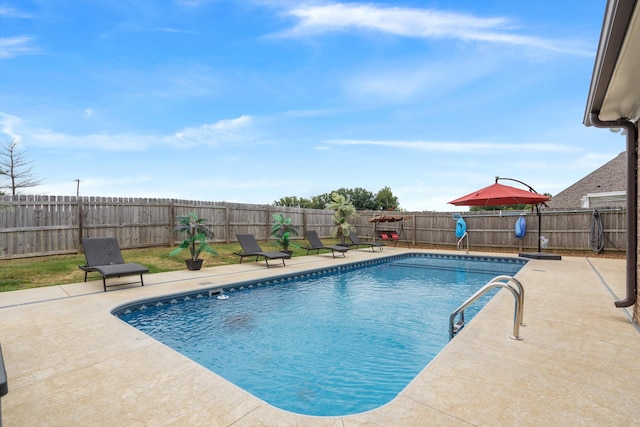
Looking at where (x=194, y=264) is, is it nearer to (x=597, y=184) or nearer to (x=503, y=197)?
(x=503, y=197)

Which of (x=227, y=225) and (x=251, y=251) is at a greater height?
(x=227, y=225)

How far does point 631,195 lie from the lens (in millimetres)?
4680

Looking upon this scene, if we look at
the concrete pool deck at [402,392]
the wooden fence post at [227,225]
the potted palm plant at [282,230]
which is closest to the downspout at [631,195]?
the concrete pool deck at [402,392]

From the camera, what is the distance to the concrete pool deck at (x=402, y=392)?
2.29 meters

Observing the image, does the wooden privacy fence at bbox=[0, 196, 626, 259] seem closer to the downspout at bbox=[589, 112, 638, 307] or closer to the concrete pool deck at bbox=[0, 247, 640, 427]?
the concrete pool deck at bbox=[0, 247, 640, 427]

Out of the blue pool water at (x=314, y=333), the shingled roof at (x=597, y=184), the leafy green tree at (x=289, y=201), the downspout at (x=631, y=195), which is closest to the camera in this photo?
the blue pool water at (x=314, y=333)

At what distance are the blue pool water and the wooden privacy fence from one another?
18.5 feet

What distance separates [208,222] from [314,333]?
9.66 meters

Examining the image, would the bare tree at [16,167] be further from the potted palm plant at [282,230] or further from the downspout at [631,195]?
the downspout at [631,195]

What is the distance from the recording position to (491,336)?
12.8ft

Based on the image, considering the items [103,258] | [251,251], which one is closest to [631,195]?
[251,251]

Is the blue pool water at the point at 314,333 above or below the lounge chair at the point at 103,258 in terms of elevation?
below

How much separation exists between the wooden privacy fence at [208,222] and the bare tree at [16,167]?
735 inches

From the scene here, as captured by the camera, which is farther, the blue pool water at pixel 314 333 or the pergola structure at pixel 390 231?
the pergola structure at pixel 390 231
